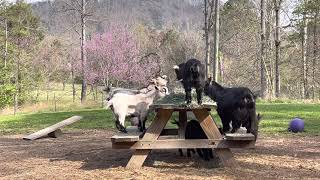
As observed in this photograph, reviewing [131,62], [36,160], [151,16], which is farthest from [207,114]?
[151,16]

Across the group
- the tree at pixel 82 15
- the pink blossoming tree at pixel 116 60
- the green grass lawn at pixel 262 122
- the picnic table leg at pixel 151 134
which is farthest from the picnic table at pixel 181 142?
the tree at pixel 82 15

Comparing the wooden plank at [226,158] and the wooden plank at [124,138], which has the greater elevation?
the wooden plank at [124,138]

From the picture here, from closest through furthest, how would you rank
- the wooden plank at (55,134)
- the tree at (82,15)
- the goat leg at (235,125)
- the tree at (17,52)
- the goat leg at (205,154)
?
the goat leg at (235,125)
the goat leg at (205,154)
the wooden plank at (55,134)
the tree at (17,52)
the tree at (82,15)

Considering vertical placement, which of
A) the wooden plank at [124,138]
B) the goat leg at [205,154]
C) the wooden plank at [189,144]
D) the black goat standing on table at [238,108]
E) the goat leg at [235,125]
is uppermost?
the black goat standing on table at [238,108]

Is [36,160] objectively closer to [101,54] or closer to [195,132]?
[195,132]

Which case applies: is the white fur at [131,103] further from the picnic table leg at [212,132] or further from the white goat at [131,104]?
the picnic table leg at [212,132]

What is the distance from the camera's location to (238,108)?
7.18 m

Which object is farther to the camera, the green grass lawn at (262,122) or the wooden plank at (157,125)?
the green grass lawn at (262,122)

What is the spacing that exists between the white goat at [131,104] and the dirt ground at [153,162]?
29.9 inches

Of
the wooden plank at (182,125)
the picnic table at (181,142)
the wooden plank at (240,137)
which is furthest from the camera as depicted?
the wooden plank at (182,125)

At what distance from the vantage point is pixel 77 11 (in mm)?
34906

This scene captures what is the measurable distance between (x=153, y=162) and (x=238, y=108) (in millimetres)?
1696

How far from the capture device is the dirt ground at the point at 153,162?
21.7 feet

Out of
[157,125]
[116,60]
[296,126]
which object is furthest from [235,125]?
[116,60]
